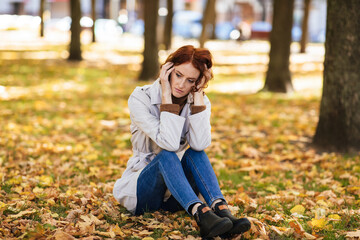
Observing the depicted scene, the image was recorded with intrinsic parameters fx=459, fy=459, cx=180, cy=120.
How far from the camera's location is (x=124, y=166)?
17.9 ft

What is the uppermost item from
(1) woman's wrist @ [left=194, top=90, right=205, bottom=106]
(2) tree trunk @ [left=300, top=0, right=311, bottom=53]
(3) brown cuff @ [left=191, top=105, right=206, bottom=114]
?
(2) tree trunk @ [left=300, top=0, right=311, bottom=53]

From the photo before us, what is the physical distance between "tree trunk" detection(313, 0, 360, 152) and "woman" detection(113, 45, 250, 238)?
2.75m

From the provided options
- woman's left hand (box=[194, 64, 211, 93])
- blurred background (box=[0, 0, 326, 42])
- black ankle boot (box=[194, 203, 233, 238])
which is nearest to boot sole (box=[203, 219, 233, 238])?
→ black ankle boot (box=[194, 203, 233, 238])

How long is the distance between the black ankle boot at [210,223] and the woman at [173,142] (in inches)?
3.6

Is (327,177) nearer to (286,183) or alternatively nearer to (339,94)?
(286,183)

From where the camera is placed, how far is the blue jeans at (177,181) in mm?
3348

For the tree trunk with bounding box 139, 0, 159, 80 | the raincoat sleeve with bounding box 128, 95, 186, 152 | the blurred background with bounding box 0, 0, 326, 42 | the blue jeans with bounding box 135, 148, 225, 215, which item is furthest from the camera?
the blurred background with bounding box 0, 0, 326, 42

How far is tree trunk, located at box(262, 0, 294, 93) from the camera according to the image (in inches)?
421

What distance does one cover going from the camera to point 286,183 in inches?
194

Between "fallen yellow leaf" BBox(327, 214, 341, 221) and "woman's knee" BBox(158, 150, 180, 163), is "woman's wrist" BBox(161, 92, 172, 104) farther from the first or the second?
"fallen yellow leaf" BBox(327, 214, 341, 221)

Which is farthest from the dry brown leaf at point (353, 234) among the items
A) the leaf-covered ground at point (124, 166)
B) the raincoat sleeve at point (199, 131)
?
the raincoat sleeve at point (199, 131)

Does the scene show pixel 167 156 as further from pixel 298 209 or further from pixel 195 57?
pixel 298 209

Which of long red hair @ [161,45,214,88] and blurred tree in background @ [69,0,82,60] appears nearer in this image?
long red hair @ [161,45,214,88]

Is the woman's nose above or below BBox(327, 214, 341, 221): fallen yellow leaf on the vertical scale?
above
